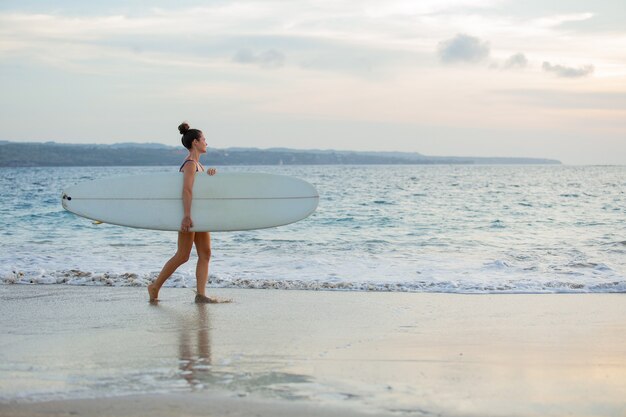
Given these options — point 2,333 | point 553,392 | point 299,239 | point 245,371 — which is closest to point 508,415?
point 553,392

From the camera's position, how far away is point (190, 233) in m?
7.00

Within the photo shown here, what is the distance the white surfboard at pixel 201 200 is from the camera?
743cm

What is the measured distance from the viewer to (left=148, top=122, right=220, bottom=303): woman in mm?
6758

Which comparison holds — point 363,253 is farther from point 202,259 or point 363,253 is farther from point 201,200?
point 202,259

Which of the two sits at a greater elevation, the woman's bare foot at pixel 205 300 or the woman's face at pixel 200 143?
the woman's face at pixel 200 143

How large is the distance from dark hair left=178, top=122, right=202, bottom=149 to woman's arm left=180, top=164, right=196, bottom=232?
221 millimetres

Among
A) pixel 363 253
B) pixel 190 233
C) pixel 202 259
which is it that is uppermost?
pixel 190 233

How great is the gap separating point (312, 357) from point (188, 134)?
273cm

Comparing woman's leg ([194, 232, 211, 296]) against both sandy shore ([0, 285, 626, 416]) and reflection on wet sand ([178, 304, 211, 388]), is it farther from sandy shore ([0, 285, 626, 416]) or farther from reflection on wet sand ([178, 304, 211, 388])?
reflection on wet sand ([178, 304, 211, 388])

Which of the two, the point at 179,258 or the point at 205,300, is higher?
the point at 179,258

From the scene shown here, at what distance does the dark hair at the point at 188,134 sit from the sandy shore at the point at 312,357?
1.36 meters

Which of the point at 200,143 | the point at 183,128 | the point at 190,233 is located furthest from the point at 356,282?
the point at 183,128

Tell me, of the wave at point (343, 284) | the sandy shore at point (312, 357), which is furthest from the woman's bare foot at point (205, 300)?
the wave at point (343, 284)

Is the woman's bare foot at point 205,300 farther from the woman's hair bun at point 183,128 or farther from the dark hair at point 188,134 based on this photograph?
the woman's hair bun at point 183,128
